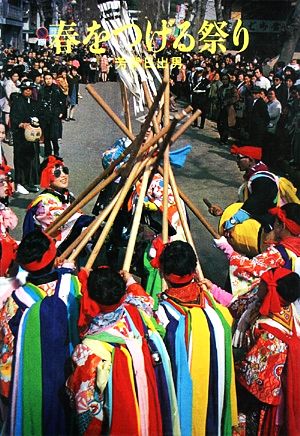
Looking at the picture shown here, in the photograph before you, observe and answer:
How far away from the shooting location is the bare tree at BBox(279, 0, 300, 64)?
34.9 ft

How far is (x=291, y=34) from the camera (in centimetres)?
1102

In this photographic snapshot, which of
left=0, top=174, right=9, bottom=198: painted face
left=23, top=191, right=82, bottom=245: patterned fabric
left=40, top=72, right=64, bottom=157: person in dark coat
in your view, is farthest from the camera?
left=40, top=72, right=64, bottom=157: person in dark coat

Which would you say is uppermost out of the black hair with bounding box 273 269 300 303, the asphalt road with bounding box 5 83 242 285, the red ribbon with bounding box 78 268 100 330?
the black hair with bounding box 273 269 300 303

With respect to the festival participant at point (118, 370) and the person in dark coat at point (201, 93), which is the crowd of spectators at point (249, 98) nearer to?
the person in dark coat at point (201, 93)

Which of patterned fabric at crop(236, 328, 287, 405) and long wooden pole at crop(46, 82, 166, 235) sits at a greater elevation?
long wooden pole at crop(46, 82, 166, 235)

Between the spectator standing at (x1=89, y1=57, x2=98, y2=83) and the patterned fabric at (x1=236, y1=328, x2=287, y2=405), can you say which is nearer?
the patterned fabric at (x1=236, y1=328, x2=287, y2=405)

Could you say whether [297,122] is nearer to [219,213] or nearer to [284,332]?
[219,213]

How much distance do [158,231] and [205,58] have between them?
11703mm

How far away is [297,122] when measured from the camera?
9422 mm

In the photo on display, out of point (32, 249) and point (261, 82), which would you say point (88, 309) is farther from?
point (261, 82)

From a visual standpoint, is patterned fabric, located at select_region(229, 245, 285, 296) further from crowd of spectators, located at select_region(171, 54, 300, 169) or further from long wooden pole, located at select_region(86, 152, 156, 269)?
crowd of spectators, located at select_region(171, 54, 300, 169)

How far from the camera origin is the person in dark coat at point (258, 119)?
9886 millimetres

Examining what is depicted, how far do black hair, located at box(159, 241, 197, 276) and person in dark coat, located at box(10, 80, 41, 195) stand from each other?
5562 millimetres

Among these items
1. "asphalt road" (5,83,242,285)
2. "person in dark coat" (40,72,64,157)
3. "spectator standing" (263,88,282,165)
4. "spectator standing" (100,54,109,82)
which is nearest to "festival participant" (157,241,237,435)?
"asphalt road" (5,83,242,285)
